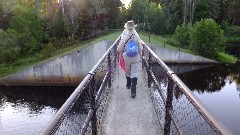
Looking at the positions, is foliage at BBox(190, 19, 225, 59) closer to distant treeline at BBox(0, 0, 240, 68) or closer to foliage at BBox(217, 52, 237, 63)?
foliage at BBox(217, 52, 237, 63)

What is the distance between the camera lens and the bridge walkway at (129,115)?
479 cm

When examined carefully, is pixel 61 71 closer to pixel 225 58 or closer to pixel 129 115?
pixel 225 58

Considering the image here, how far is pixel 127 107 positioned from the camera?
5.85 metres

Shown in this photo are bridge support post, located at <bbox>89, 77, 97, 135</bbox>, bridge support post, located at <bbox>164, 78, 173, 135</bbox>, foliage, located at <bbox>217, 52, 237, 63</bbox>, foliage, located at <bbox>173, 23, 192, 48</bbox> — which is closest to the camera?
bridge support post, located at <bbox>164, 78, 173, 135</bbox>

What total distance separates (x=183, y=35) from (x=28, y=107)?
21033mm

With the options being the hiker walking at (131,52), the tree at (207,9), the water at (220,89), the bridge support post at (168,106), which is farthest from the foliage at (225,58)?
the bridge support post at (168,106)

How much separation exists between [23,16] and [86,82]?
4059 cm

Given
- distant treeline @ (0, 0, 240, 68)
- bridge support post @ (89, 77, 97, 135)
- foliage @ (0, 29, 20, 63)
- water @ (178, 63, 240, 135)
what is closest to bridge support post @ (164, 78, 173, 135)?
bridge support post @ (89, 77, 97, 135)

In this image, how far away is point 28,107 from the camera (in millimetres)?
24234

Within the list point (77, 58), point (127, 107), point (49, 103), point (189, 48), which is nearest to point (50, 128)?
point (127, 107)

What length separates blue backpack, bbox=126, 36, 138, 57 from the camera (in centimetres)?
633

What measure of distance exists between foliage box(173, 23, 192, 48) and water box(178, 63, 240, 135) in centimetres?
620

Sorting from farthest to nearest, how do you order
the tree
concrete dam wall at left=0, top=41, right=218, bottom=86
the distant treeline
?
the tree → the distant treeline → concrete dam wall at left=0, top=41, right=218, bottom=86

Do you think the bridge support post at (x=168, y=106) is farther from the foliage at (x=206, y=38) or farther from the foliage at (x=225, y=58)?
the foliage at (x=225, y=58)
